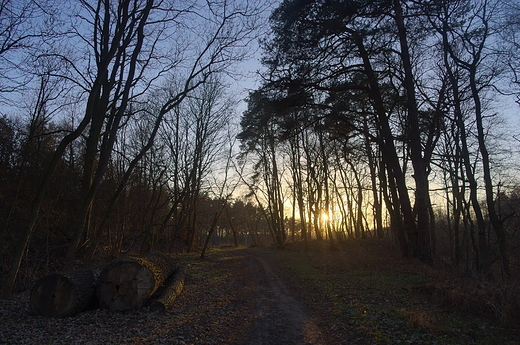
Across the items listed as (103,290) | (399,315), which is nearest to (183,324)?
(103,290)

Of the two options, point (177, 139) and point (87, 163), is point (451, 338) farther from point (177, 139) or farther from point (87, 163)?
point (177, 139)

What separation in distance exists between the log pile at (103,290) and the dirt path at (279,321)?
2.32m

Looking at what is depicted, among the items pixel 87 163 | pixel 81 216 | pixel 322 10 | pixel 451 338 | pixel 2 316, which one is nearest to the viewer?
pixel 451 338

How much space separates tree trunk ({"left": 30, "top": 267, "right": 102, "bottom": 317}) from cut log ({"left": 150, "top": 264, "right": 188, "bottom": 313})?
5.20 ft

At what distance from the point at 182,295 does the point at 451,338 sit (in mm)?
6733

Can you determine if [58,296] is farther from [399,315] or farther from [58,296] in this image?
[399,315]

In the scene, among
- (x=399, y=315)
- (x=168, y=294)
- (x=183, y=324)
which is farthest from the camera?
(x=168, y=294)

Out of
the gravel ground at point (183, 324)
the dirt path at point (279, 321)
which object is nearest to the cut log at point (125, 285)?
the gravel ground at point (183, 324)

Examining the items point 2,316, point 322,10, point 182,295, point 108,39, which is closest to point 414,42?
point 322,10

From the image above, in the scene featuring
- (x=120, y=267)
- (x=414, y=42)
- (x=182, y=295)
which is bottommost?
(x=182, y=295)

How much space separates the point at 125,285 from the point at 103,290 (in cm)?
52

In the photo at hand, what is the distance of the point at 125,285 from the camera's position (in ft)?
24.2

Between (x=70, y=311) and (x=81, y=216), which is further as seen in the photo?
(x=81, y=216)

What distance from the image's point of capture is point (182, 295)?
9.04 metres
